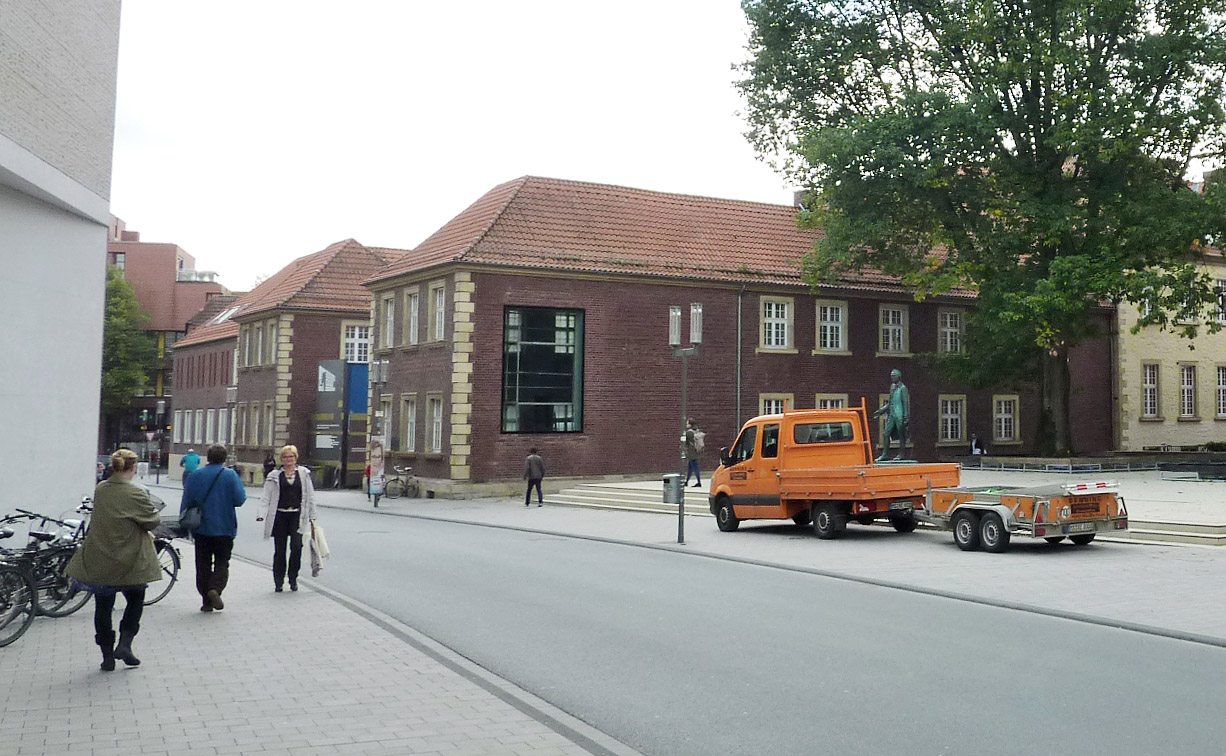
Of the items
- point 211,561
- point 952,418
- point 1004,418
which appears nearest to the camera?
point 211,561

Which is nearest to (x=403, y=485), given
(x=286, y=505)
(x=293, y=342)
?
(x=293, y=342)

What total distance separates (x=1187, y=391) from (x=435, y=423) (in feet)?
99.3

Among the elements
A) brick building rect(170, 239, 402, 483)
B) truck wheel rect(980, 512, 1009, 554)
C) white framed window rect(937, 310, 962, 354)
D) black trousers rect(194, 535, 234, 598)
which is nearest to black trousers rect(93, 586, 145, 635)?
black trousers rect(194, 535, 234, 598)

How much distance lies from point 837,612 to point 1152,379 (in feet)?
132

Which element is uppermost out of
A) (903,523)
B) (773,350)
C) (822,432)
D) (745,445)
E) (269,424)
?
(773,350)

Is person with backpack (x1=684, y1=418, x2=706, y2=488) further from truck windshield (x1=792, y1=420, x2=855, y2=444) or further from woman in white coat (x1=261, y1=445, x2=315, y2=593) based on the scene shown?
woman in white coat (x1=261, y1=445, x2=315, y2=593)

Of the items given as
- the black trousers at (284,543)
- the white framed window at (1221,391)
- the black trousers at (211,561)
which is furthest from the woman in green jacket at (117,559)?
the white framed window at (1221,391)

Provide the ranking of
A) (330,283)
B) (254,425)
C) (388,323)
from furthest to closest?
(254,425), (330,283), (388,323)

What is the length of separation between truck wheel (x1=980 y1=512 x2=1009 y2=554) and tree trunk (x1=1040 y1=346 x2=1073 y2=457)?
59.2ft

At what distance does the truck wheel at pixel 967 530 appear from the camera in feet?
62.4

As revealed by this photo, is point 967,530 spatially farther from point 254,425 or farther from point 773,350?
point 254,425

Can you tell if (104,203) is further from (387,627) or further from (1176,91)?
(1176,91)

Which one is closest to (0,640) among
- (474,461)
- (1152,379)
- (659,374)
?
(474,461)

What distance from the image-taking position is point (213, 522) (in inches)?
488
